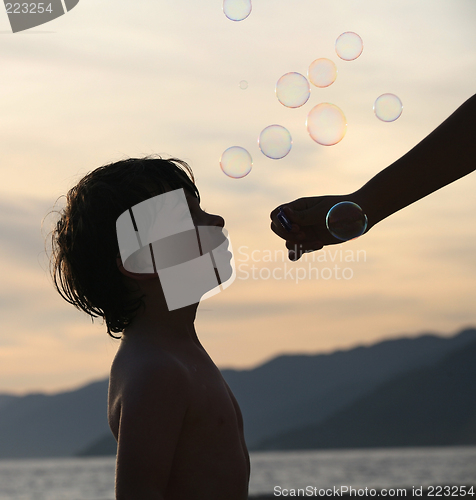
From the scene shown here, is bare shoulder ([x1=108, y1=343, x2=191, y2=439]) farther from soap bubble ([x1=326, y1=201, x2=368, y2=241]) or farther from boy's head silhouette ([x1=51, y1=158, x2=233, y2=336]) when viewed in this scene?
soap bubble ([x1=326, y1=201, x2=368, y2=241])

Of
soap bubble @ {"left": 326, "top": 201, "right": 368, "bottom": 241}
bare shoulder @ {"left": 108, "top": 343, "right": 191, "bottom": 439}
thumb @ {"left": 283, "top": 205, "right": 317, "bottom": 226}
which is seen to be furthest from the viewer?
thumb @ {"left": 283, "top": 205, "right": 317, "bottom": 226}

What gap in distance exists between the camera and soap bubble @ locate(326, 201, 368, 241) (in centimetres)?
266

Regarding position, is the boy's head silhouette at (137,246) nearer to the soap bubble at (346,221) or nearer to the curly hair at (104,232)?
the curly hair at (104,232)

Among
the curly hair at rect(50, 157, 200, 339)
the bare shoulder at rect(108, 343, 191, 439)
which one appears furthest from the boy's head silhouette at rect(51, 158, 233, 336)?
the bare shoulder at rect(108, 343, 191, 439)

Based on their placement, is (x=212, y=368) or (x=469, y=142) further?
(x=212, y=368)

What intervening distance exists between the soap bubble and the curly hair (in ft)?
2.27

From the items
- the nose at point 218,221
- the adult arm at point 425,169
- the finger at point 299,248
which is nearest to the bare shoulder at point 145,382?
the nose at point 218,221

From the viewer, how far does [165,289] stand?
262cm

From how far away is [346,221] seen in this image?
9.93 feet

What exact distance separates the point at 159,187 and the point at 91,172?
0.40 m

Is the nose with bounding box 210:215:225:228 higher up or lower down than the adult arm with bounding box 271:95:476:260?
lower down

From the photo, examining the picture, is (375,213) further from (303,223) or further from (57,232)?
(57,232)

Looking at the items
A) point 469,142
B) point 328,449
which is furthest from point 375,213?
point 328,449

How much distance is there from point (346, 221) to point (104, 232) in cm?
119
